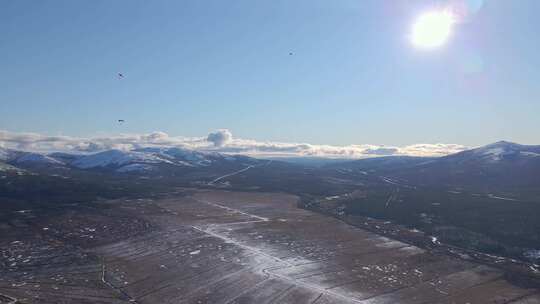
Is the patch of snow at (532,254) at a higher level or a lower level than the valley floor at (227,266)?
higher

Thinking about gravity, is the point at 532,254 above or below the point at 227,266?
above

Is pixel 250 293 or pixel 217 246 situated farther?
pixel 217 246

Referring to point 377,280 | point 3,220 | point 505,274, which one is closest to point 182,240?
point 377,280

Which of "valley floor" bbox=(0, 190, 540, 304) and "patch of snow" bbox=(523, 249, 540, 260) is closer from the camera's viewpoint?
"valley floor" bbox=(0, 190, 540, 304)

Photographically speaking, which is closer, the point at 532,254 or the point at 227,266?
the point at 227,266

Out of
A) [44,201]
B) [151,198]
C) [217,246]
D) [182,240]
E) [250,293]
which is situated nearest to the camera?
Answer: [250,293]

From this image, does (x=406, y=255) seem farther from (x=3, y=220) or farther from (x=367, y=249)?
(x=3, y=220)

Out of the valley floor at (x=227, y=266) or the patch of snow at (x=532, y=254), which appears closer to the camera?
the valley floor at (x=227, y=266)

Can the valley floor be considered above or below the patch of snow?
below
